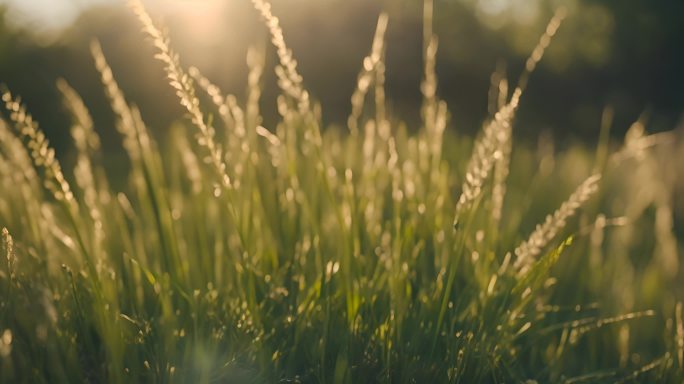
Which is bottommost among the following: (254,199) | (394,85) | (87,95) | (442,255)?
(442,255)

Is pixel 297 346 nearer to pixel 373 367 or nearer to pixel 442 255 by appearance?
pixel 373 367

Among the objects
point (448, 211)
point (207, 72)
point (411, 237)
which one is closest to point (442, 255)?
point (411, 237)

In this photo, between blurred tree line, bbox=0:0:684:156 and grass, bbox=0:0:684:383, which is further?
blurred tree line, bbox=0:0:684:156

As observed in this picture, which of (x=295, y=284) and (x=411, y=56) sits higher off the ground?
(x=411, y=56)

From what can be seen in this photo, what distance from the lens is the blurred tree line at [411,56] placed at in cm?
692

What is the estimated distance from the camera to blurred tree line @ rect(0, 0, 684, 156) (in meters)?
6.92

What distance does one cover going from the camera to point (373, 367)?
1532 mm

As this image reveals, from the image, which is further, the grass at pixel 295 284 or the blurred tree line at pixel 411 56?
the blurred tree line at pixel 411 56

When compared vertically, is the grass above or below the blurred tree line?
below

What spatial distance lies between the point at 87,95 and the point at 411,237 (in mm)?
6052

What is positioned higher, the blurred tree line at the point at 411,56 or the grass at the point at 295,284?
the blurred tree line at the point at 411,56

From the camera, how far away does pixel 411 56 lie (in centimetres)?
793

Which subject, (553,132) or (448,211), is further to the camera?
(553,132)

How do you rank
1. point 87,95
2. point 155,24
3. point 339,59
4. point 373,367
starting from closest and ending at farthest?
1. point 155,24
2. point 373,367
3. point 87,95
4. point 339,59
